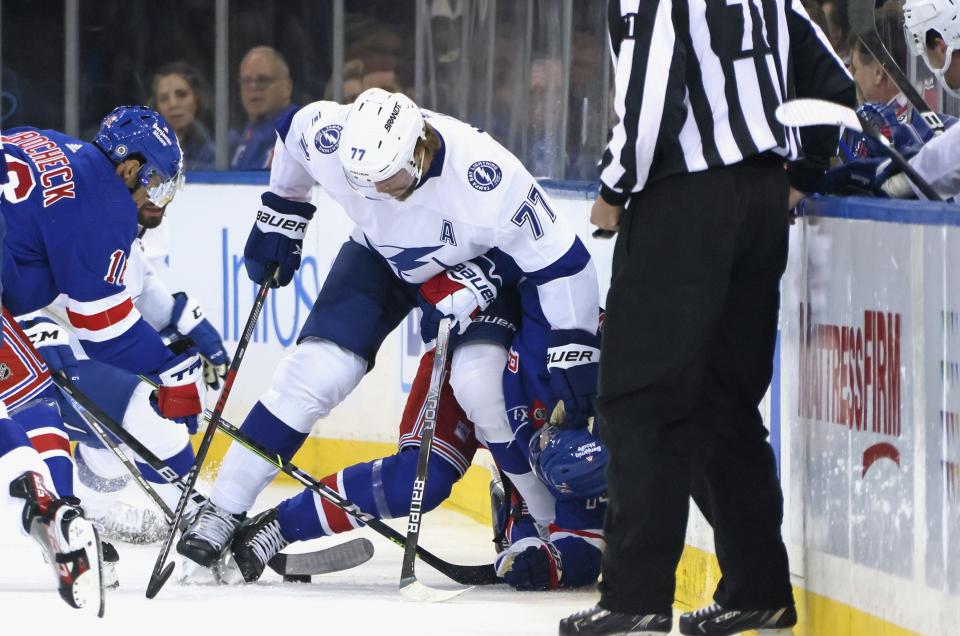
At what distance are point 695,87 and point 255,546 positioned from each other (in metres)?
1.58

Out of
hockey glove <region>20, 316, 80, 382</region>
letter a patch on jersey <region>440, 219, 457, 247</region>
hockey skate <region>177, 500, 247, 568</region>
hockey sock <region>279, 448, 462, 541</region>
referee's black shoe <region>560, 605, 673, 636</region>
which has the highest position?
letter a patch on jersey <region>440, 219, 457, 247</region>

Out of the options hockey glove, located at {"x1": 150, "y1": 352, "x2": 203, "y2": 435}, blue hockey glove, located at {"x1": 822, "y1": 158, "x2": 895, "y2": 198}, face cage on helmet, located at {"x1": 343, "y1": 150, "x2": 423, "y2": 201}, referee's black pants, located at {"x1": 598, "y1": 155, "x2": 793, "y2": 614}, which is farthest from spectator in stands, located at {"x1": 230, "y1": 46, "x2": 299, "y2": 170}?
referee's black pants, located at {"x1": 598, "y1": 155, "x2": 793, "y2": 614}

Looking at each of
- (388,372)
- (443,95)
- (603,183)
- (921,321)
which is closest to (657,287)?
(603,183)

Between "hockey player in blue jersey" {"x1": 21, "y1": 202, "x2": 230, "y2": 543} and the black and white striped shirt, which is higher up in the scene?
the black and white striped shirt

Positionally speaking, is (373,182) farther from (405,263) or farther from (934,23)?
(934,23)

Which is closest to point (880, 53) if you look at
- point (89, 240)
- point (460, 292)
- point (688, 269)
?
point (460, 292)

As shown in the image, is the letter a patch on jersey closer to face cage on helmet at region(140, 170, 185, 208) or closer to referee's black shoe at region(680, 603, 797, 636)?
face cage on helmet at region(140, 170, 185, 208)

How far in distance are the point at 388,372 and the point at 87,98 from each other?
6.98 ft

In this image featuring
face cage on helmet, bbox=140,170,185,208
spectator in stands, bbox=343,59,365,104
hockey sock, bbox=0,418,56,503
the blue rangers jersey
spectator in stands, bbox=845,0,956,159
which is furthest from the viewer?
spectator in stands, bbox=343,59,365,104

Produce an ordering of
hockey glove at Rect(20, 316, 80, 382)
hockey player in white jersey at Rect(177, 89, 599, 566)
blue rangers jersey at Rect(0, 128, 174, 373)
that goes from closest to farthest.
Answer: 1. hockey player in white jersey at Rect(177, 89, 599, 566)
2. blue rangers jersey at Rect(0, 128, 174, 373)
3. hockey glove at Rect(20, 316, 80, 382)

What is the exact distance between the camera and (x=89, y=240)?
3781 mm

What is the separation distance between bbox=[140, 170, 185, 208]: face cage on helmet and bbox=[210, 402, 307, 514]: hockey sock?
1.80 ft

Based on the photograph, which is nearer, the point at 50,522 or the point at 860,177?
the point at 50,522

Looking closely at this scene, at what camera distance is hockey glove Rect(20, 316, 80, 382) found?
431cm
